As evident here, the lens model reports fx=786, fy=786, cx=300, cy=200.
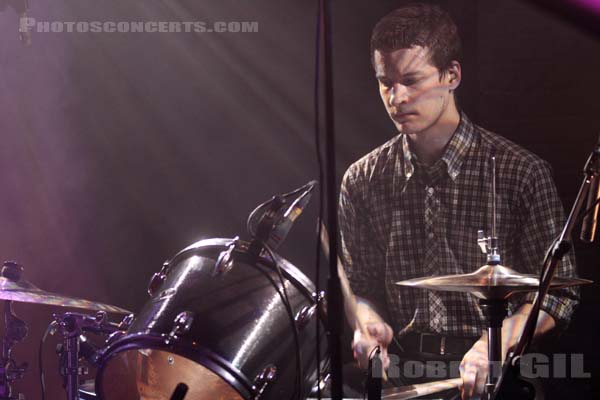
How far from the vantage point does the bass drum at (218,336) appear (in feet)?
8.05

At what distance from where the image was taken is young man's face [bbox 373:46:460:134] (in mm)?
3664

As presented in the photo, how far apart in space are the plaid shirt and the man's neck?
29mm

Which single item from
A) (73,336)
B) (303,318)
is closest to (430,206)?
(303,318)

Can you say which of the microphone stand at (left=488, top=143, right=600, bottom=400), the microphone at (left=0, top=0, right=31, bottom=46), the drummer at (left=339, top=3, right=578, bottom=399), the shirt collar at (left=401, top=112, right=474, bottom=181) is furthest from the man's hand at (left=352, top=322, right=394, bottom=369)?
the microphone at (left=0, top=0, right=31, bottom=46)

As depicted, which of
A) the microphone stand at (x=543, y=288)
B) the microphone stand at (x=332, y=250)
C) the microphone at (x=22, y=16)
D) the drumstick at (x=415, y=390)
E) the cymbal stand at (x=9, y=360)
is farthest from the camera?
the microphone at (x=22, y=16)

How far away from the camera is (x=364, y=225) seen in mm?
3746

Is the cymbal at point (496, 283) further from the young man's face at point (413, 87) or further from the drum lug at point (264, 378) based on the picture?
the young man's face at point (413, 87)

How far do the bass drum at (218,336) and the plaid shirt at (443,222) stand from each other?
994mm

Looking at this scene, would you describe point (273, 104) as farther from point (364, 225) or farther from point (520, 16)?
point (520, 16)

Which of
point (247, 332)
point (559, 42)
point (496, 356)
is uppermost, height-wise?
point (559, 42)

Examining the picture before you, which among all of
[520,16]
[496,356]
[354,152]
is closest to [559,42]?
[520,16]

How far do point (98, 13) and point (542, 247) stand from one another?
8.19 ft

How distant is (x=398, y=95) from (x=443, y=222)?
642mm

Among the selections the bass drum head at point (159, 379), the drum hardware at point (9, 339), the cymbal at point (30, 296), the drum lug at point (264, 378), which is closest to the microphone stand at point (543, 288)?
the drum lug at point (264, 378)
